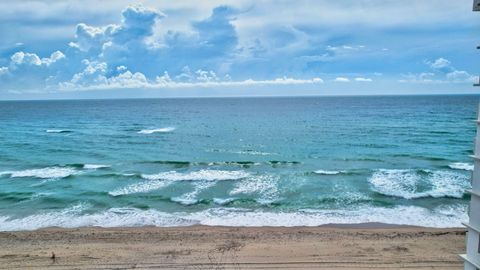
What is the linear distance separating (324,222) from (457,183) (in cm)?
1033

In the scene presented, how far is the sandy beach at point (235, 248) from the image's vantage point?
13.6 meters

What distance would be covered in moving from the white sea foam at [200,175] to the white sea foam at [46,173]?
553 cm

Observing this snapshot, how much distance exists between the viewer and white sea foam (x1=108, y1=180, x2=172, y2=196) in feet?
77.1

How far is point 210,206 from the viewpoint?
20.8m

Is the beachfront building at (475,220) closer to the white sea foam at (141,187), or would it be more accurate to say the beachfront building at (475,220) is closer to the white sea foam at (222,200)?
the white sea foam at (222,200)

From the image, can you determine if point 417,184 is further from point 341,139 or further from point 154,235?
point 341,139

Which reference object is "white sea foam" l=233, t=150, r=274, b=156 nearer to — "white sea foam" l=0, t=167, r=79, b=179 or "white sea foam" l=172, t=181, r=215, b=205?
"white sea foam" l=172, t=181, r=215, b=205

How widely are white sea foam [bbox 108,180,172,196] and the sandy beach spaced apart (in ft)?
18.6

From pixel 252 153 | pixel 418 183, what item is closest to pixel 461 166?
pixel 418 183

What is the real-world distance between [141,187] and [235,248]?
11104 mm

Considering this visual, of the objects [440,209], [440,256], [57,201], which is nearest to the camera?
[440,256]

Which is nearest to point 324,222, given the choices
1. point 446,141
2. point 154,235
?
point 154,235

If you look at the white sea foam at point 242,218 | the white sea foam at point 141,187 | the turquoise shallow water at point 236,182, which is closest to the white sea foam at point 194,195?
the turquoise shallow water at point 236,182

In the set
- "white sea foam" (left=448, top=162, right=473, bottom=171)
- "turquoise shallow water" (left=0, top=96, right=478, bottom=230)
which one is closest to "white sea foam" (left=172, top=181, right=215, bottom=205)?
"turquoise shallow water" (left=0, top=96, right=478, bottom=230)
